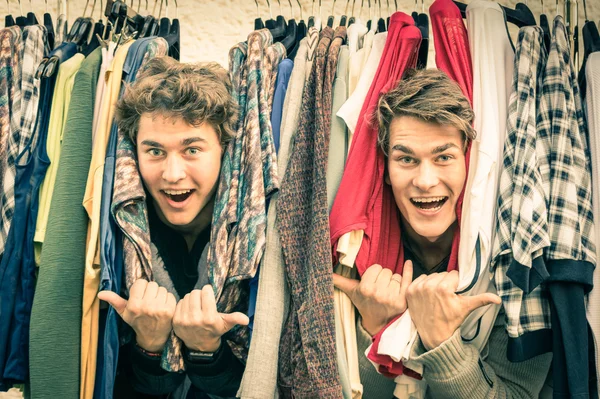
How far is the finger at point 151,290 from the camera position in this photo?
150 cm

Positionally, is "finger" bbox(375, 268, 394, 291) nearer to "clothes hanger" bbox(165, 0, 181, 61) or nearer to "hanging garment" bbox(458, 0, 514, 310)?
"hanging garment" bbox(458, 0, 514, 310)

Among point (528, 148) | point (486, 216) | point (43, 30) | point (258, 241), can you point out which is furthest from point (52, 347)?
point (528, 148)

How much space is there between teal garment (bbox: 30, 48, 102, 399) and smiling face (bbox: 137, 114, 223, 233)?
0.47ft

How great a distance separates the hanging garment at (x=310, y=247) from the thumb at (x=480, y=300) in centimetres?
29

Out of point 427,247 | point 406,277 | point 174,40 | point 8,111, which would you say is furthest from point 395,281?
point 8,111

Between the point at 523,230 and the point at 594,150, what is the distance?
0.85 ft

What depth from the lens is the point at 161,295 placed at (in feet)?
4.99

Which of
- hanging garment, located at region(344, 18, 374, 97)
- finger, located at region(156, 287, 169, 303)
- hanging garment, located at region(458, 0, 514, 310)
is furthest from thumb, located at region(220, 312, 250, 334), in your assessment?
hanging garment, located at region(344, 18, 374, 97)

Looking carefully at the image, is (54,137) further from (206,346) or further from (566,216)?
(566,216)

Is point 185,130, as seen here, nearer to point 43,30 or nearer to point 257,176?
point 257,176

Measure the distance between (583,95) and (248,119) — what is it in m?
0.78

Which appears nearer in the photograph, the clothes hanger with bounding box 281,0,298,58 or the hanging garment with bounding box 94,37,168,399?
the hanging garment with bounding box 94,37,168,399

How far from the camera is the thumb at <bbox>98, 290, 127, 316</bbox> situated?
148cm

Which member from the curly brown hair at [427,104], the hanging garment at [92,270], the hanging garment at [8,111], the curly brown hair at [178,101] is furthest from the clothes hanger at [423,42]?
the hanging garment at [8,111]
